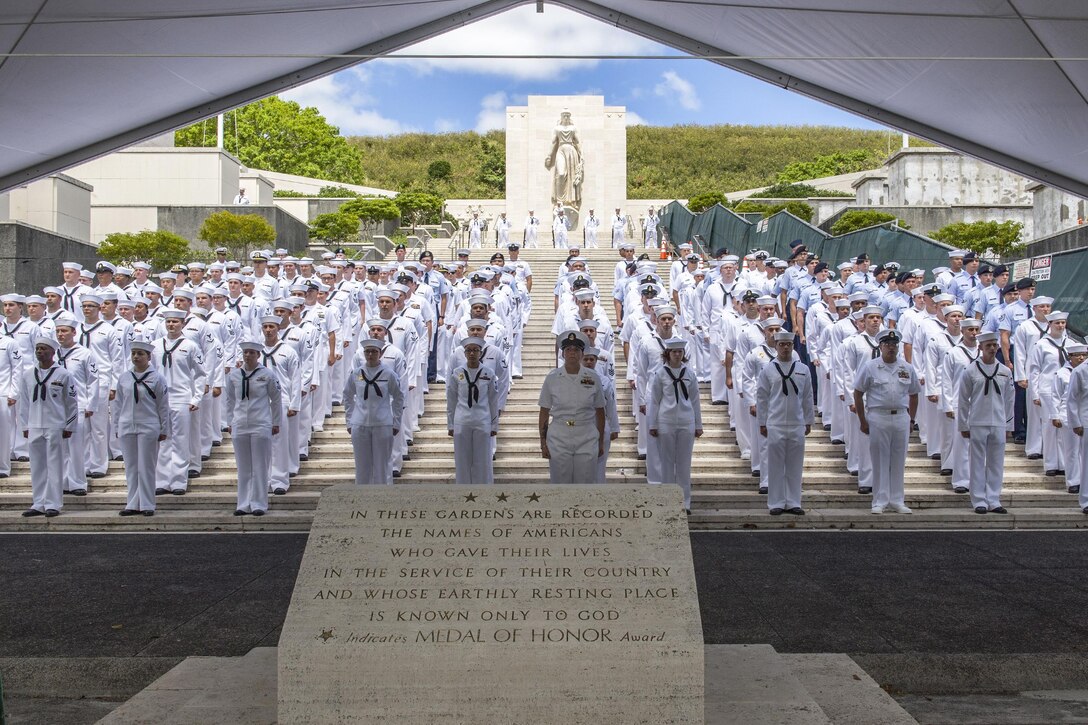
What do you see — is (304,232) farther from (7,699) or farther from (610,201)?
(7,699)

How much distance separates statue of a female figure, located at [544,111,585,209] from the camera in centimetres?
3859

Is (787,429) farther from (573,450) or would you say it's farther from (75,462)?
(75,462)

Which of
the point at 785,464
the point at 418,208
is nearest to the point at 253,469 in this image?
the point at 785,464

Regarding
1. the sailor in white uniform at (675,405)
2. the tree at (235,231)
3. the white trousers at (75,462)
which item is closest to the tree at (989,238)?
the sailor in white uniform at (675,405)

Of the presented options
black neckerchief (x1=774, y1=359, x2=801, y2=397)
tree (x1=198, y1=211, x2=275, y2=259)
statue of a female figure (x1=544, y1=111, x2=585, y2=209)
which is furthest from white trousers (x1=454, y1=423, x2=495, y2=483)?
statue of a female figure (x1=544, y1=111, x2=585, y2=209)

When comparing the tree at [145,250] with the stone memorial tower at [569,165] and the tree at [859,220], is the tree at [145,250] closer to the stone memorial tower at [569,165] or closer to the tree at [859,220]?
the stone memorial tower at [569,165]

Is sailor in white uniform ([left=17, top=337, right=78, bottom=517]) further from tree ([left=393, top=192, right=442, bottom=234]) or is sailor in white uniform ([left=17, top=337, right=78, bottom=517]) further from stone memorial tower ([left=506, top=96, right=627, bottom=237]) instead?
tree ([left=393, top=192, right=442, bottom=234])

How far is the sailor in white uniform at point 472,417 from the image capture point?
11.3m

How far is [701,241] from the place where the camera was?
29.4 meters

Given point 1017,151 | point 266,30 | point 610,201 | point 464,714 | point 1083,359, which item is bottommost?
point 464,714

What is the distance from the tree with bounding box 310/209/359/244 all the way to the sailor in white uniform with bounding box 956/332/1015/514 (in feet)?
80.5

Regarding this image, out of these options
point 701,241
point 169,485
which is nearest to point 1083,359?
point 169,485

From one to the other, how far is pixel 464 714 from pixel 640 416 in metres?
9.26

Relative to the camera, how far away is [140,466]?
474 inches
